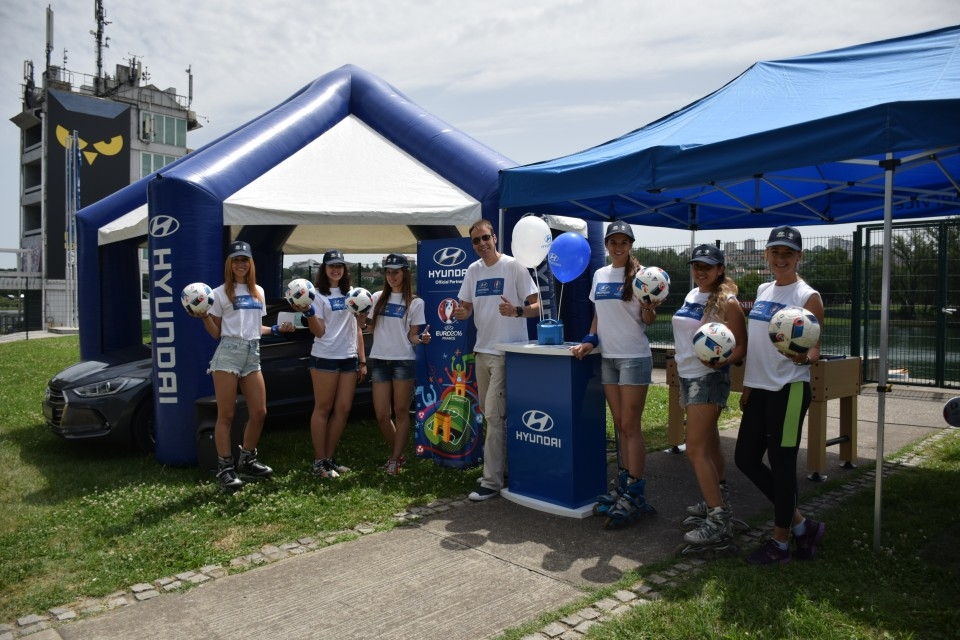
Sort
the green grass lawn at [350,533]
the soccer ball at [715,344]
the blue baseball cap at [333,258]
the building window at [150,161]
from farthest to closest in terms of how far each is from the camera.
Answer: the building window at [150,161]
the blue baseball cap at [333,258]
the soccer ball at [715,344]
the green grass lawn at [350,533]

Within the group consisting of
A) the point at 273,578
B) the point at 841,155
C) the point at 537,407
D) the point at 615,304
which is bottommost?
the point at 273,578

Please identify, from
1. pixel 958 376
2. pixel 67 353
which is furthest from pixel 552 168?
pixel 67 353

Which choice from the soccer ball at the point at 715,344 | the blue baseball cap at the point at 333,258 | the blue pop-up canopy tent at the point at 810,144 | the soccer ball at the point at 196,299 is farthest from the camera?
the blue baseball cap at the point at 333,258

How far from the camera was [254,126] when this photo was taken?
296 inches

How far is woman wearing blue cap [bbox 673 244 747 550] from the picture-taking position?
12.9ft

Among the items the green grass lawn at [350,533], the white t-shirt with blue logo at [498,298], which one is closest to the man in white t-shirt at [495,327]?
the white t-shirt with blue logo at [498,298]

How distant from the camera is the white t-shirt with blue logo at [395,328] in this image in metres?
5.71

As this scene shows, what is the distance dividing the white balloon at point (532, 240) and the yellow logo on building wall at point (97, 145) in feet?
150

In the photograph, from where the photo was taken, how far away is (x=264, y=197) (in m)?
6.47

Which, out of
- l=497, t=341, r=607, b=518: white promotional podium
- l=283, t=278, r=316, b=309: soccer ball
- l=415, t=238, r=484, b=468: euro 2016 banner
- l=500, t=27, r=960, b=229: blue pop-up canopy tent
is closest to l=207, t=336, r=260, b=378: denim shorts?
l=283, t=278, r=316, b=309: soccer ball

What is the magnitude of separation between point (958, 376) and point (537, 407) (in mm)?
8626

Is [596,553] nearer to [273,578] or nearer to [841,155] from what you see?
[273,578]

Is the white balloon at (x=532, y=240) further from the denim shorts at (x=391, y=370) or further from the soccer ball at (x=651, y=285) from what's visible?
the denim shorts at (x=391, y=370)

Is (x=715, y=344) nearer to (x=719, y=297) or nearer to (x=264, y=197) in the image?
(x=719, y=297)
